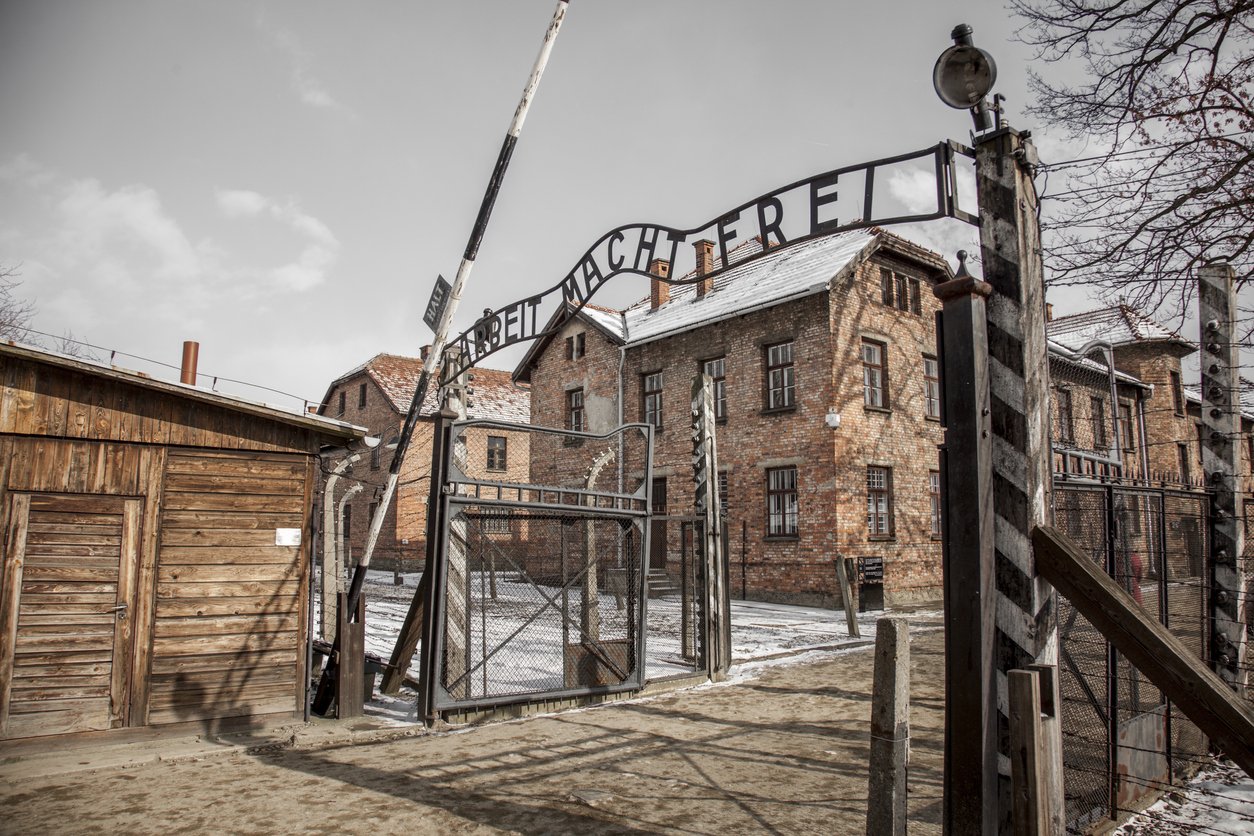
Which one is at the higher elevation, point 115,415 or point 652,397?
point 652,397

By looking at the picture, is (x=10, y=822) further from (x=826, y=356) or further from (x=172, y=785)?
(x=826, y=356)

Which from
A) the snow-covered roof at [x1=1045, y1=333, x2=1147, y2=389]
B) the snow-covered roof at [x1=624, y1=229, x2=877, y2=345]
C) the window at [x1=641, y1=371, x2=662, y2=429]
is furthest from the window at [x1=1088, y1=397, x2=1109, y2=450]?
the window at [x1=641, y1=371, x2=662, y2=429]

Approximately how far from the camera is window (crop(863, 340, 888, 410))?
62.2ft

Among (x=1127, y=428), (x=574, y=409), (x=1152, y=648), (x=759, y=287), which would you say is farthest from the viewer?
(x=1127, y=428)

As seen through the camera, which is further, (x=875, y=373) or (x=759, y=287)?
(x=759, y=287)

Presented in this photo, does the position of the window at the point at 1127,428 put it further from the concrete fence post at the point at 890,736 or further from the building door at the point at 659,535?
the concrete fence post at the point at 890,736

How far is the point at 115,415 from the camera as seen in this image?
7.07m

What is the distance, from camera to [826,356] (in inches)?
708

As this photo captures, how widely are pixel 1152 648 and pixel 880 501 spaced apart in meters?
16.1

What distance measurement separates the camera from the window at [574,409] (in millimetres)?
24859

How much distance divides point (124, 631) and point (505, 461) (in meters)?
27.0

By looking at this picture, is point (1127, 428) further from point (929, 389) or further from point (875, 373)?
point (875, 373)

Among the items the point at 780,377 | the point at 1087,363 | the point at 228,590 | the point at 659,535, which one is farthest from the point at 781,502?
the point at 1087,363

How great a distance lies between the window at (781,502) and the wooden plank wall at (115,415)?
13.0m
